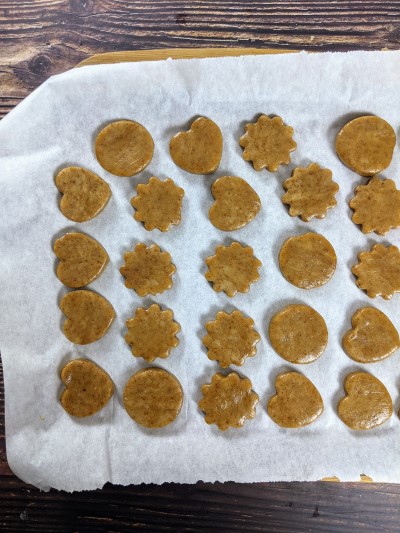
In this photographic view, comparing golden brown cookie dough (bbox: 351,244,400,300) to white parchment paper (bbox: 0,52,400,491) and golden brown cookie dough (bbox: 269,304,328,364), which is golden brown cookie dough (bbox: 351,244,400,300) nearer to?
white parchment paper (bbox: 0,52,400,491)

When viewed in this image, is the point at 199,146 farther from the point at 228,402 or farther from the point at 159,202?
the point at 228,402

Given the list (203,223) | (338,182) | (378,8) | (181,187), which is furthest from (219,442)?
(378,8)

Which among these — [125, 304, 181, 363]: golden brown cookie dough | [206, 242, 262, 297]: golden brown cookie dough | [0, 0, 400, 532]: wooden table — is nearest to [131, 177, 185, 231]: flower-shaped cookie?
[206, 242, 262, 297]: golden brown cookie dough

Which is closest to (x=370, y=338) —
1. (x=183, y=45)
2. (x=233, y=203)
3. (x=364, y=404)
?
(x=364, y=404)

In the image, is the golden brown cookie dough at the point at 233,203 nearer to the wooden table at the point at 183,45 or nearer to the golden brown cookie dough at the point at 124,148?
the golden brown cookie dough at the point at 124,148

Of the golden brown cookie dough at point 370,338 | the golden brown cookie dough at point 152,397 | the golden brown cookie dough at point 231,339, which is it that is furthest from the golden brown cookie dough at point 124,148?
the golden brown cookie dough at point 370,338

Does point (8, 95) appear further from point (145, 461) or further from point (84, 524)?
point (84, 524)
